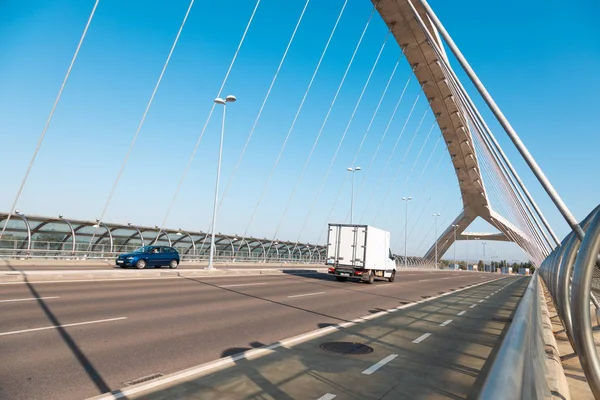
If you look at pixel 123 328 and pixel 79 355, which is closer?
pixel 79 355

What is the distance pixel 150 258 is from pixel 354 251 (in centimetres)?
1261

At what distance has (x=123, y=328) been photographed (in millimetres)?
7797

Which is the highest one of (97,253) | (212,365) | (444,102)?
(444,102)

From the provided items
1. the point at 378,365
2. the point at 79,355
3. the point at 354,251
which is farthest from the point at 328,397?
the point at 354,251

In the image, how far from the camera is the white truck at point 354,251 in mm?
24141

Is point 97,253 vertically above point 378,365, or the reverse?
point 97,253

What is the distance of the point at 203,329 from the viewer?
26.8ft

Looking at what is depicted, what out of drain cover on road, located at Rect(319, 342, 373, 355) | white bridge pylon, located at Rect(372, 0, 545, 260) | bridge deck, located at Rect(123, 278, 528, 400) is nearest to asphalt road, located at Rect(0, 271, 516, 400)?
bridge deck, located at Rect(123, 278, 528, 400)

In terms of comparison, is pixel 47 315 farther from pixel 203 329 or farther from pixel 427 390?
pixel 427 390

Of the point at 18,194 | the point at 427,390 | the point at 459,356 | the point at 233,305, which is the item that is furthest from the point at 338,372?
the point at 18,194

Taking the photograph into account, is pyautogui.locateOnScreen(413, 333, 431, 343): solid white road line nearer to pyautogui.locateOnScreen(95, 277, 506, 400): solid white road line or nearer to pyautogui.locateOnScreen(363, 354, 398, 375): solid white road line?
pyautogui.locateOnScreen(363, 354, 398, 375): solid white road line

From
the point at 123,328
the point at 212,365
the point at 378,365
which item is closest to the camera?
the point at 212,365

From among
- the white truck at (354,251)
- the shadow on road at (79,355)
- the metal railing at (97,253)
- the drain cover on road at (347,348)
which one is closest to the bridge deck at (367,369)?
the drain cover on road at (347,348)

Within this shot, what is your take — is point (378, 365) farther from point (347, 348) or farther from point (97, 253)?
point (97, 253)
